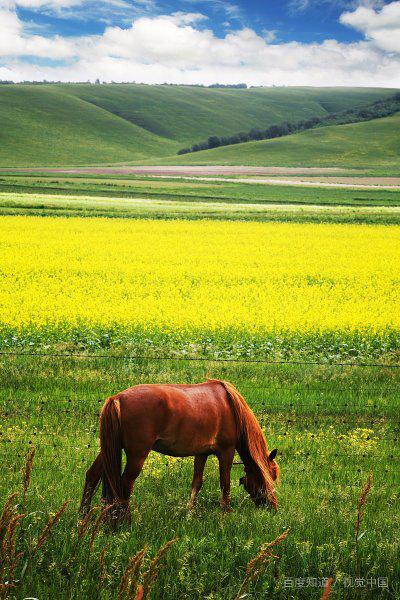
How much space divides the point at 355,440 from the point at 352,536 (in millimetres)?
3396

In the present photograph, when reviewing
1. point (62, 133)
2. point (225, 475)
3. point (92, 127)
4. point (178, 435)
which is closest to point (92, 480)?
point (178, 435)

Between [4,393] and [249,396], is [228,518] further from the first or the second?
[4,393]

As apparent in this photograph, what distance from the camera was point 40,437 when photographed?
8.66m

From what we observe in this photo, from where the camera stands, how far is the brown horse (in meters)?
5.72

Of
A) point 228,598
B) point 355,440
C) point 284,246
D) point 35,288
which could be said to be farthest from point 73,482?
point 284,246

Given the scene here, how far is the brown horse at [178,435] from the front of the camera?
Answer: 572 centimetres

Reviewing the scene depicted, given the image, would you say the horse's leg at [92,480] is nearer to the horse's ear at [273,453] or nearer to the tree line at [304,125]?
the horse's ear at [273,453]

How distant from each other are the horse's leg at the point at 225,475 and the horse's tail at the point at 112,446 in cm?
105

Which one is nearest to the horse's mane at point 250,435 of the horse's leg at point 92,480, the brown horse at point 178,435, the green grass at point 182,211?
the brown horse at point 178,435

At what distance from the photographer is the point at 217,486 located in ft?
23.4

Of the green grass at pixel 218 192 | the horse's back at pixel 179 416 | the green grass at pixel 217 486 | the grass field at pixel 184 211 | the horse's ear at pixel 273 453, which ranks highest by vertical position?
the green grass at pixel 218 192

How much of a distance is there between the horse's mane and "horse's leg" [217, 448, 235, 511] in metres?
0.21

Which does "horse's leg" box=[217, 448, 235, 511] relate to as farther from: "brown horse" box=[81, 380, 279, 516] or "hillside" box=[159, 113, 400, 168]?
"hillside" box=[159, 113, 400, 168]

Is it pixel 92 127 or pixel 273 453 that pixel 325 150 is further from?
pixel 273 453
